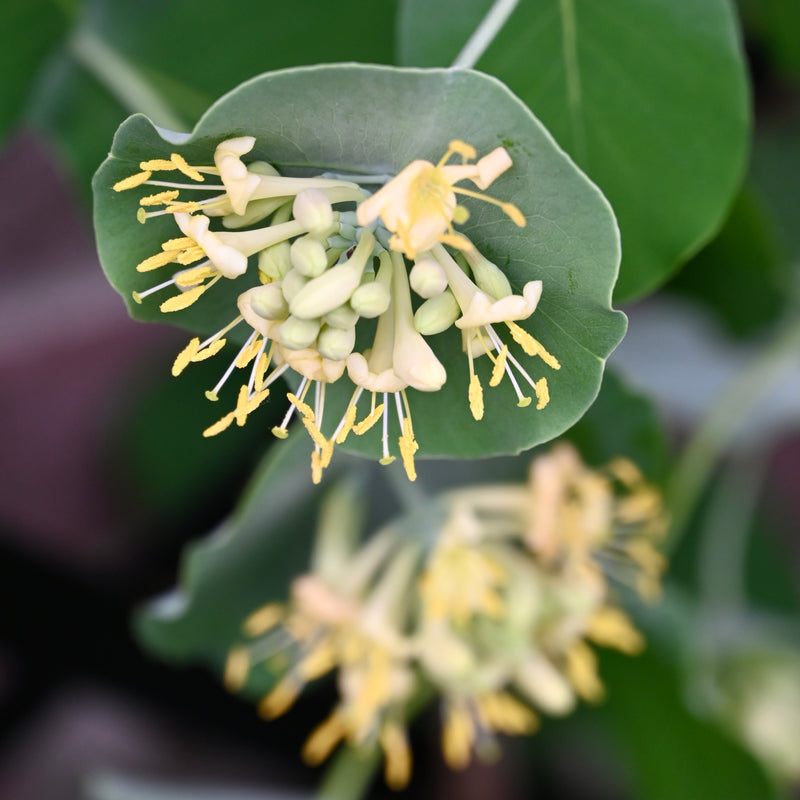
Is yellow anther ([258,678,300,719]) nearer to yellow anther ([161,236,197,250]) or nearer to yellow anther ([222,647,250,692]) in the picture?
yellow anther ([222,647,250,692])

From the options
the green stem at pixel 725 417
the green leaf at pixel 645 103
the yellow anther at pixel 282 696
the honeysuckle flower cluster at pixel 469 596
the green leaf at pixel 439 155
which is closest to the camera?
the green leaf at pixel 439 155

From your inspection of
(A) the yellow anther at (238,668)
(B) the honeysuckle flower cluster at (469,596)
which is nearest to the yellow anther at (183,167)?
(B) the honeysuckle flower cluster at (469,596)

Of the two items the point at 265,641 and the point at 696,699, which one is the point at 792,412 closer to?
the point at 696,699

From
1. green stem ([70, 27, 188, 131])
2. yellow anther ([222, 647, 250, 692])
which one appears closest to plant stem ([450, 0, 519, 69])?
green stem ([70, 27, 188, 131])

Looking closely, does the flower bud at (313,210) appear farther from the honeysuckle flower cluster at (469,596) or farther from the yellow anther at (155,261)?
the honeysuckle flower cluster at (469,596)

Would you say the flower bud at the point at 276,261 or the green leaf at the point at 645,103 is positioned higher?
the flower bud at the point at 276,261
